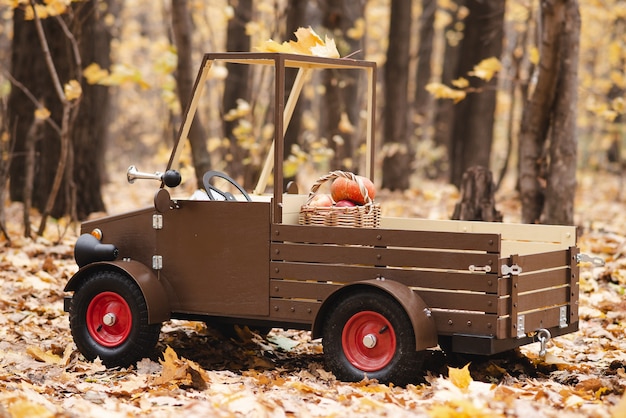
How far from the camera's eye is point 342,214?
5.42 metres

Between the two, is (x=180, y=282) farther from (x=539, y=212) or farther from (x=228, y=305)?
(x=539, y=212)

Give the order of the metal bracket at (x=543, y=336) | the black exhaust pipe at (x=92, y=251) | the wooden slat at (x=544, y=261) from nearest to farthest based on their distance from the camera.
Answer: the wooden slat at (x=544, y=261) < the metal bracket at (x=543, y=336) < the black exhaust pipe at (x=92, y=251)

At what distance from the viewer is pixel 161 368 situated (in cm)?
549

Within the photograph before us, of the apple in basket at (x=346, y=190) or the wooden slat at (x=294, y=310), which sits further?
the apple in basket at (x=346, y=190)

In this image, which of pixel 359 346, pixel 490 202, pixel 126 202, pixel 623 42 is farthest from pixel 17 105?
pixel 623 42

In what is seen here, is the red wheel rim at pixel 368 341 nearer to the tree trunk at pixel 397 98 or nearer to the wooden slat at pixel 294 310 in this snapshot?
the wooden slat at pixel 294 310

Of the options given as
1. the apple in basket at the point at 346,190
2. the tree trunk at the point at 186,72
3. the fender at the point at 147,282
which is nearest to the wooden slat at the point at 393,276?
the apple in basket at the point at 346,190

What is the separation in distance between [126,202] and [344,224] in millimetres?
10502

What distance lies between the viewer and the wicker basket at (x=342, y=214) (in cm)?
542

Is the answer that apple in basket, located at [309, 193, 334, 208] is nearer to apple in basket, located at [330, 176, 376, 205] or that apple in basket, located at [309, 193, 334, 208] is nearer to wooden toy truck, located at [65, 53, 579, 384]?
apple in basket, located at [330, 176, 376, 205]

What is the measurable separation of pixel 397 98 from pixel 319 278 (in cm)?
1257

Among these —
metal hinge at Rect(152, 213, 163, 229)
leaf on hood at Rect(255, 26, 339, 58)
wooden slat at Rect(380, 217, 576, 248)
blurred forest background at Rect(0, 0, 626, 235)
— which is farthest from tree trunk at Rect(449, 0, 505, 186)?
metal hinge at Rect(152, 213, 163, 229)

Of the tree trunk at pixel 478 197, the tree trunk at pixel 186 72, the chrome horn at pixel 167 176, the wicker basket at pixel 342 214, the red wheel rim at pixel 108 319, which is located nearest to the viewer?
the wicker basket at pixel 342 214

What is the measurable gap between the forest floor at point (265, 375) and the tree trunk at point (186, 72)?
2.21 metres
